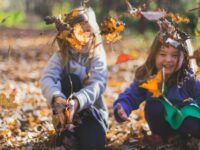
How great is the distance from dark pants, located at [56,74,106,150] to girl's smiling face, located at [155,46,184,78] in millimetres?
552

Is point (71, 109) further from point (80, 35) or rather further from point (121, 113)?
point (80, 35)

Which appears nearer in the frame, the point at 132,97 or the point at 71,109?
the point at 71,109

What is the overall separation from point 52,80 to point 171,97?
2.52 feet

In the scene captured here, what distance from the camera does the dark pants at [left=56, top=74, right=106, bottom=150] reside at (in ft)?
10.0

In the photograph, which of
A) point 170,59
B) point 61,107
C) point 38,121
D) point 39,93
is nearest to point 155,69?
point 170,59

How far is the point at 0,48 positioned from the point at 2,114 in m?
5.58

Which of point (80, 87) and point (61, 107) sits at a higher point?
point (80, 87)

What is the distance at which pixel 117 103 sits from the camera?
10.1 ft

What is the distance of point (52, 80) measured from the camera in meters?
3.07

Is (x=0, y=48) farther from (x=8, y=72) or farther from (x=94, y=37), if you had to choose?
(x=94, y=37)

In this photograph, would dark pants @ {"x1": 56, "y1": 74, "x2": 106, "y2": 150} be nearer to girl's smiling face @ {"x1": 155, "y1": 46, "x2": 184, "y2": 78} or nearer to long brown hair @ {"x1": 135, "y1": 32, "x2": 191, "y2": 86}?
long brown hair @ {"x1": 135, "y1": 32, "x2": 191, "y2": 86}

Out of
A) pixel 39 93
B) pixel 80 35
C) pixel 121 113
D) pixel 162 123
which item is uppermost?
pixel 80 35

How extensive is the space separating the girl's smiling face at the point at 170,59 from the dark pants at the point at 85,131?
55 cm

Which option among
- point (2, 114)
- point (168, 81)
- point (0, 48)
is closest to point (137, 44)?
point (0, 48)
